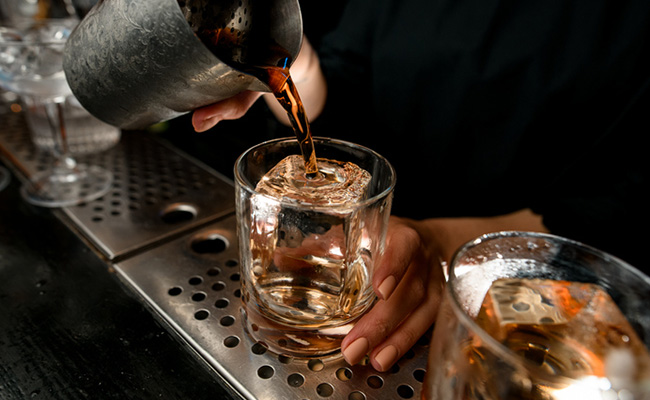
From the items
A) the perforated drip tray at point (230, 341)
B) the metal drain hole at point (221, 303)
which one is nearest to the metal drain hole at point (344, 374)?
the perforated drip tray at point (230, 341)

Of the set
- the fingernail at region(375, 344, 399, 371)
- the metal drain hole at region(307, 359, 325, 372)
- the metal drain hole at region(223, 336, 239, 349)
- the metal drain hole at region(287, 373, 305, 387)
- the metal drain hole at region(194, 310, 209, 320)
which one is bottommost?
the metal drain hole at region(194, 310, 209, 320)

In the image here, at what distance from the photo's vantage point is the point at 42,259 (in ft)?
2.78

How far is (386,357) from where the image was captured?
2.04 feet

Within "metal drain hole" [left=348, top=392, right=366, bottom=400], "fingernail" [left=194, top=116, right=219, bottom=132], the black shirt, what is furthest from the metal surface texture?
the black shirt

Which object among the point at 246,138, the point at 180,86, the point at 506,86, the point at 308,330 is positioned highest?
the point at 180,86

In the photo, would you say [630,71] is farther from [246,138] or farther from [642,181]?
[246,138]

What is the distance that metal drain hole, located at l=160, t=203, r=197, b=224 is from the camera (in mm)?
1017

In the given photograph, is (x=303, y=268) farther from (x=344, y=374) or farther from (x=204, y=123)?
(x=204, y=123)

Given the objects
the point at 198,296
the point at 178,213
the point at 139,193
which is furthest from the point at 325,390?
the point at 139,193

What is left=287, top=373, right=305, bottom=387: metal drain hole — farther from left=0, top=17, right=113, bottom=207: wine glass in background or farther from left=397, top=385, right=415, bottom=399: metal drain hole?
left=0, top=17, right=113, bottom=207: wine glass in background

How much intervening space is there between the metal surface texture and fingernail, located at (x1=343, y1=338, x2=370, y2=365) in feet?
0.12

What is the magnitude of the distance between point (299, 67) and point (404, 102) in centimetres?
31

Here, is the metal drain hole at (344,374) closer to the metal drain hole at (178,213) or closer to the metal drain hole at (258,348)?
the metal drain hole at (258,348)

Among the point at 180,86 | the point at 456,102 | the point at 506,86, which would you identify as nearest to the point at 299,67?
the point at 456,102
